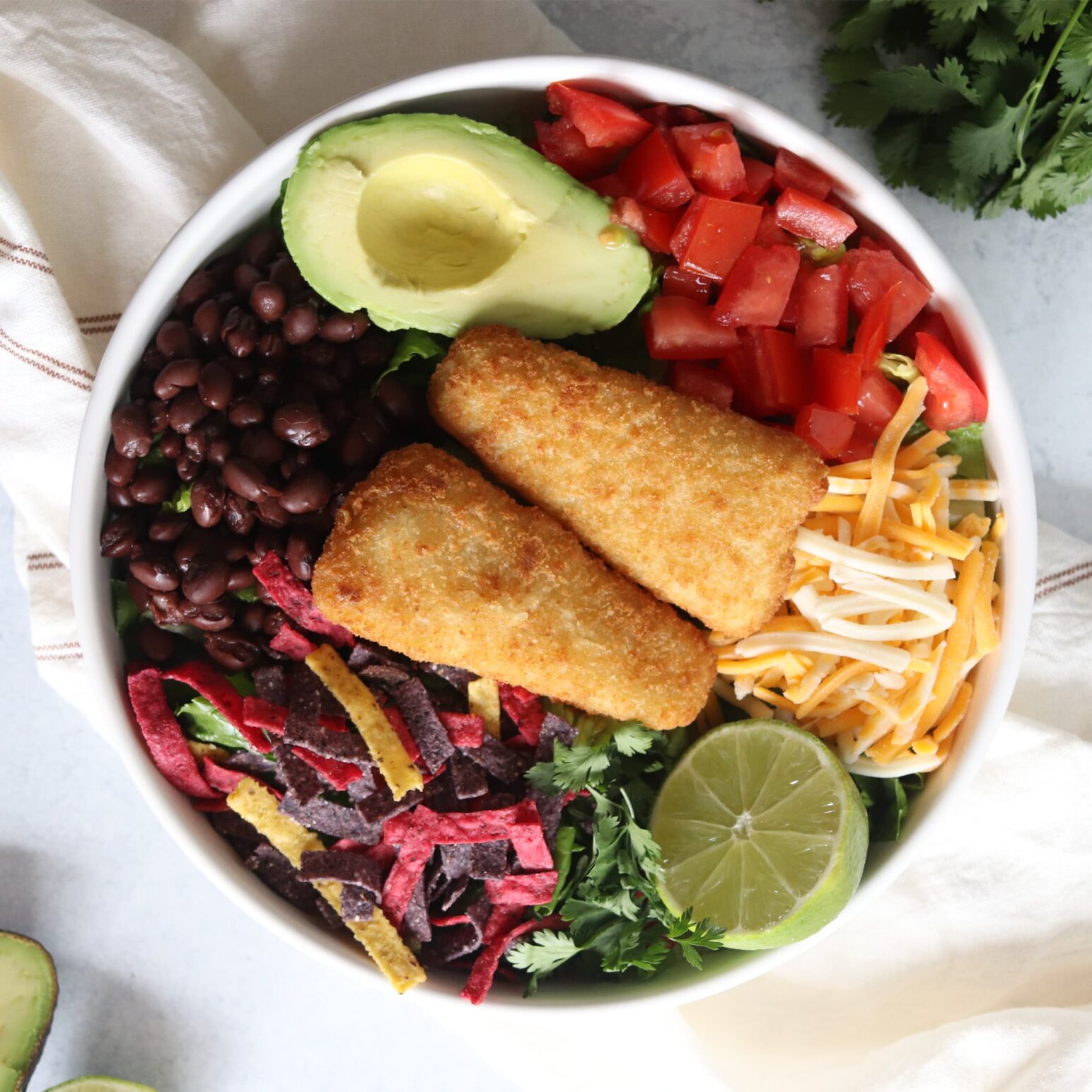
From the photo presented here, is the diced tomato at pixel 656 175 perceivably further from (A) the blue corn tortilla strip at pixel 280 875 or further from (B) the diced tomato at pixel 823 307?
(A) the blue corn tortilla strip at pixel 280 875

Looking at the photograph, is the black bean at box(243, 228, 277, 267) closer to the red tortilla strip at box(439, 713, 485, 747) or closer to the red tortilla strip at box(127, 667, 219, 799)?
the red tortilla strip at box(127, 667, 219, 799)

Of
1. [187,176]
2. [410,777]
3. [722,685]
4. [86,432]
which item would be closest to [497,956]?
[410,777]

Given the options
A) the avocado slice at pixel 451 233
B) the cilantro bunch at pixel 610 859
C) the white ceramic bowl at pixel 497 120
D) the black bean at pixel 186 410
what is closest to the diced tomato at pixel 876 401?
the white ceramic bowl at pixel 497 120

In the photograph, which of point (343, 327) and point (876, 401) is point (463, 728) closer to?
point (343, 327)

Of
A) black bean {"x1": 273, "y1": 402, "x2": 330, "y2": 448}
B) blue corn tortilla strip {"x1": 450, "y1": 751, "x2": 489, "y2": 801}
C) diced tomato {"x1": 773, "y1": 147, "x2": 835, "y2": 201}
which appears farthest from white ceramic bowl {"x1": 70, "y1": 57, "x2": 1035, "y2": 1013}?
blue corn tortilla strip {"x1": 450, "y1": 751, "x2": 489, "y2": 801}

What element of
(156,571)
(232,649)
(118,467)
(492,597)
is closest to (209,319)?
(118,467)
